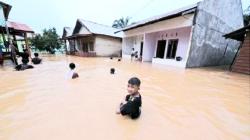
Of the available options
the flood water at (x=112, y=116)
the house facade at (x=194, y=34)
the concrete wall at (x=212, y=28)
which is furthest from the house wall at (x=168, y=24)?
the flood water at (x=112, y=116)

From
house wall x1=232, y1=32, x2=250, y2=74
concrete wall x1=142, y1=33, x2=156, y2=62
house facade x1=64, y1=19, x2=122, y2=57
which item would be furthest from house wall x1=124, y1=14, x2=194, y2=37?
house facade x1=64, y1=19, x2=122, y2=57

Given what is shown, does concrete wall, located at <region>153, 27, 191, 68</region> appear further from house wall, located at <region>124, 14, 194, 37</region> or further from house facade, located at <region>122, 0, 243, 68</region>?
house wall, located at <region>124, 14, 194, 37</region>

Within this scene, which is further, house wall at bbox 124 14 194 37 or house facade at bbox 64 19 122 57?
house facade at bbox 64 19 122 57

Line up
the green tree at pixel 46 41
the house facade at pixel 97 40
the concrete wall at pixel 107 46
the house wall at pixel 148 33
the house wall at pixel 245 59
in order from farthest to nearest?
the green tree at pixel 46 41, the concrete wall at pixel 107 46, the house facade at pixel 97 40, the house wall at pixel 148 33, the house wall at pixel 245 59

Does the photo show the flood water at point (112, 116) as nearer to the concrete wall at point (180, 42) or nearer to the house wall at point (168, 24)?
the house wall at point (168, 24)

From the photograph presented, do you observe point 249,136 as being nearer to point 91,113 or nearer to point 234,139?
point 234,139

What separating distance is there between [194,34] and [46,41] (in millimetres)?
21634

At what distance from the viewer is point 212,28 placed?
984cm

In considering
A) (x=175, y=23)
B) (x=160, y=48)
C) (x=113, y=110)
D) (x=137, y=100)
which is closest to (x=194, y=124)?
(x=137, y=100)

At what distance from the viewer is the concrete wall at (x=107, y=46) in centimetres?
1778

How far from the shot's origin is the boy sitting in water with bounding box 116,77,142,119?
2211mm

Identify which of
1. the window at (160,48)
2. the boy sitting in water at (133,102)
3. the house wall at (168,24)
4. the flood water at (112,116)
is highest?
the house wall at (168,24)

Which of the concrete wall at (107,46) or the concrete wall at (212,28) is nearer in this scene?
the concrete wall at (212,28)

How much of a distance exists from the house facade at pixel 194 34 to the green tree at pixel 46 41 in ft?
48.9
